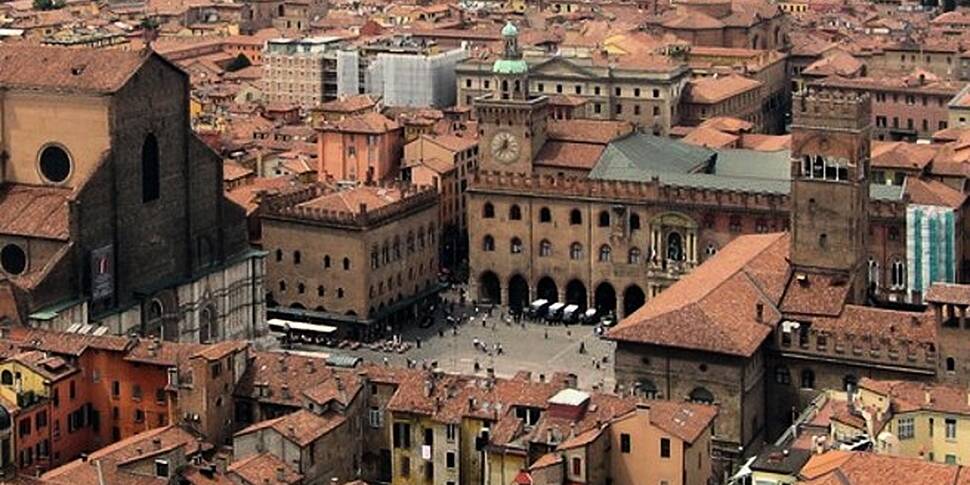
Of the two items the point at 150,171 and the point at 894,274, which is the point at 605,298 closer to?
the point at 894,274

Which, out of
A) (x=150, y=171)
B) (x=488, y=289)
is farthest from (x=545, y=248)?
(x=150, y=171)

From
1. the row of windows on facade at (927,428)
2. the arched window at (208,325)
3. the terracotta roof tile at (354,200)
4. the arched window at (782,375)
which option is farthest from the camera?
the terracotta roof tile at (354,200)

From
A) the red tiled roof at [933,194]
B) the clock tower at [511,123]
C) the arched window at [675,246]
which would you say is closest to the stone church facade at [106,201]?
the clock tower at [511,123]

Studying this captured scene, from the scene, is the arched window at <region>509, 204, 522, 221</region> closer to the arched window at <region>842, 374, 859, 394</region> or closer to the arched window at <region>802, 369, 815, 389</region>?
the arched window at <region>802, 369, 815, 389</region>

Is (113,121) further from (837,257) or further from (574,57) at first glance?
(574,57)

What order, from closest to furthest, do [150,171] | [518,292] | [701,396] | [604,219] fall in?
1. [701,396]
2. [150,171]
3. [604,219]
4. [518,292]

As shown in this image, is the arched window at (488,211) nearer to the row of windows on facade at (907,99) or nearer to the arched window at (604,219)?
the arched window at (604,219)

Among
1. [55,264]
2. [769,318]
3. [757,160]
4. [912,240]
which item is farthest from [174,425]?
[757,160]
